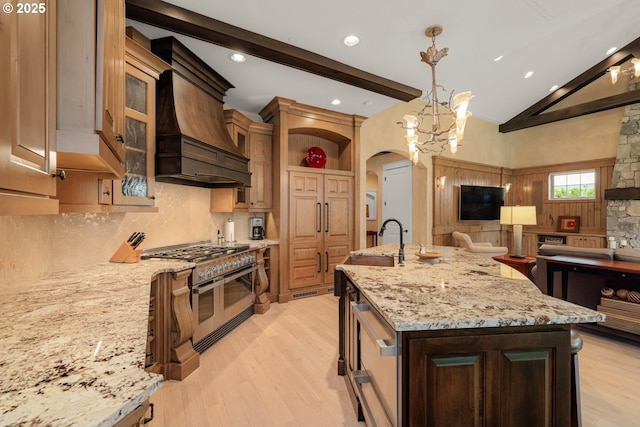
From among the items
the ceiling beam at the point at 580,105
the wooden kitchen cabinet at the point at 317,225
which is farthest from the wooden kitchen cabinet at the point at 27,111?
the ceiling beam at the point at 580,105

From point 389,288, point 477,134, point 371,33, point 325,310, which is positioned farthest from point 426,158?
point 389,288

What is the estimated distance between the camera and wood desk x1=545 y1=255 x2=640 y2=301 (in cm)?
267

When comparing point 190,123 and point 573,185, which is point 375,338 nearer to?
point 190,123

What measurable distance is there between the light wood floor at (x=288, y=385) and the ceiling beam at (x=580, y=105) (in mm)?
5881

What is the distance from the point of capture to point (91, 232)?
7.21 feet

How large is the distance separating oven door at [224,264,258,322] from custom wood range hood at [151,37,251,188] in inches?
43.4

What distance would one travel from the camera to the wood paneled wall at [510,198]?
617cm

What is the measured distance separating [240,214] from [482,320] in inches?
141

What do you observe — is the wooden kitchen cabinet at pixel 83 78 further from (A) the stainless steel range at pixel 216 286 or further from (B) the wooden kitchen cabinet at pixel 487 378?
(A) the stainless steel range at pixel 216 286

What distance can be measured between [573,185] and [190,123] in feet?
28.7

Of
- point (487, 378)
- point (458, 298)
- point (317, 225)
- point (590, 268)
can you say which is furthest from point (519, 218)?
point (487, 378)

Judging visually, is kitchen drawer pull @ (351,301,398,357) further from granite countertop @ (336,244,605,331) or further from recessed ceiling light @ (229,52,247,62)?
recessed ceiling light @ (229,52,247,62)

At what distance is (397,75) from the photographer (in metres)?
3.77

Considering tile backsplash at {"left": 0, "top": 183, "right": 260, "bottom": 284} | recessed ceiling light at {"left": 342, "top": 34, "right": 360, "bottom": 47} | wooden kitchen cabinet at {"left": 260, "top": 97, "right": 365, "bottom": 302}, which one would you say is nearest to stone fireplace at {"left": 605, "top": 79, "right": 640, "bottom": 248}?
wooden kitchen cabinet at {"left": 260, "top": 97, "right": 365, "bottom": 302}
